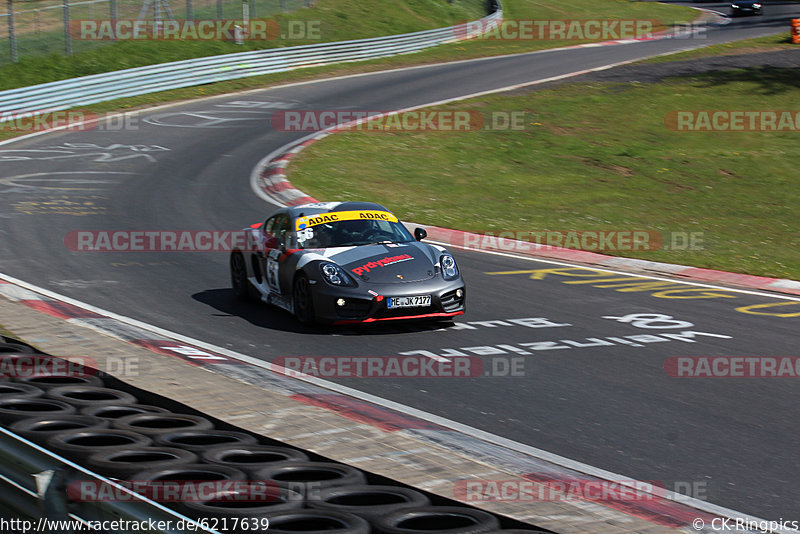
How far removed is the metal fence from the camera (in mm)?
37000

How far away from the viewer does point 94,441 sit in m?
5.89

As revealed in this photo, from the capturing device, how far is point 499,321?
1141 cm

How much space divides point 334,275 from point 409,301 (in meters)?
0.93

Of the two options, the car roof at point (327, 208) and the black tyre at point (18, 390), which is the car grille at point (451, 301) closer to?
the car roof at point (327, 208)

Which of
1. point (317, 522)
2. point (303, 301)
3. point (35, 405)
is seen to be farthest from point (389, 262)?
point (317, 522)

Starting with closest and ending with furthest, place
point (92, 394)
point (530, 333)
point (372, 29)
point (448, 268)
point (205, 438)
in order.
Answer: point (205, 438), point (92, 394), point (530, 333), point (448, 268), point (372, 29)

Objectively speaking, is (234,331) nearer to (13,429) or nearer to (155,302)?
(155,302)

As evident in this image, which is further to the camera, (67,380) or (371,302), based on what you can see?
(371,302)

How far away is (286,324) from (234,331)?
70 centimetres

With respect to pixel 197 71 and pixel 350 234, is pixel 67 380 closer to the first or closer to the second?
pixel 350 234

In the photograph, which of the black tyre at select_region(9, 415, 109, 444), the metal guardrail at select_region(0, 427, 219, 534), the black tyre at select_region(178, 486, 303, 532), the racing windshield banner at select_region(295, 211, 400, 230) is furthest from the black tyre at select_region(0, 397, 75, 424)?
the racing windshield banner at select_region(295, 211, 400, 230)

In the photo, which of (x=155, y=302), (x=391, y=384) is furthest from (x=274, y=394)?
(x=155, y=302)

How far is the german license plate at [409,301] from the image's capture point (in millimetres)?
10664

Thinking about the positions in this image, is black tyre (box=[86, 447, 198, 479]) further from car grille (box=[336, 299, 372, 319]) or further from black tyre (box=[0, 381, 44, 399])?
car grille (box=[336, 299, 372, 319])
